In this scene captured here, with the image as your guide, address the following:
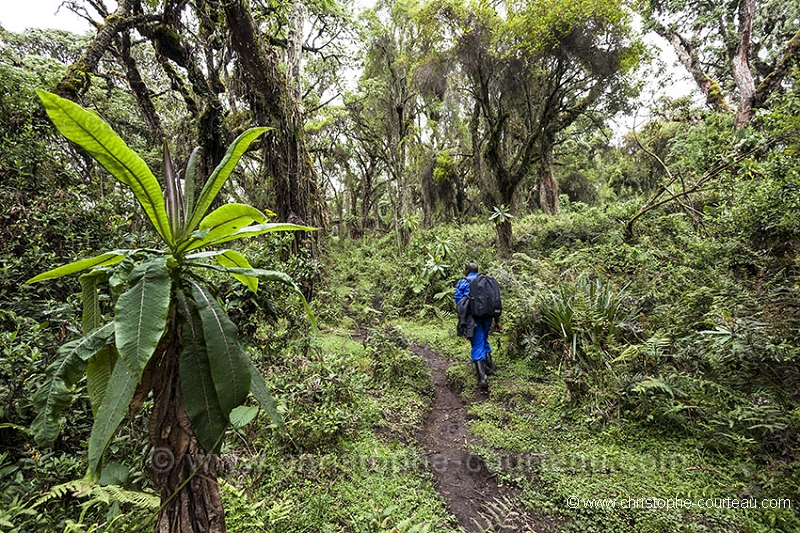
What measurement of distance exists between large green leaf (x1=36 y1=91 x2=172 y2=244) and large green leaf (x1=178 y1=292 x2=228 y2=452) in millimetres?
415

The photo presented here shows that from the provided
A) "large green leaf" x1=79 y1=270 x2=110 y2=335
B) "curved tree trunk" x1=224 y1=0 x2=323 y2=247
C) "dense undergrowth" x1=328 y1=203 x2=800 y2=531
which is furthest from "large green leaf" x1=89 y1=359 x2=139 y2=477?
"curved tree trunk" x1=224 y1=0 x2=323 y2=247

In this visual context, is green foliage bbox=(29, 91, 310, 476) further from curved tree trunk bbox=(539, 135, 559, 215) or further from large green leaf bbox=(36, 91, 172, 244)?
curved tree trunk bbox=(539, 135, 559, 215)

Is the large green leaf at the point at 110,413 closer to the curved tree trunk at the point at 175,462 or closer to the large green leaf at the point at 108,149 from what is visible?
the curved tree trunk at the point at 175,462

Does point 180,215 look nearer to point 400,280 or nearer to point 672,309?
point 672,309

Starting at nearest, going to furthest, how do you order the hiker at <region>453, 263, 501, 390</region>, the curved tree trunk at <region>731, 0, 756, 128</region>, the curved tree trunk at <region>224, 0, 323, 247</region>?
the hiker at <region>453, 263, 501, 390</region>
the curved tree trunk at <region>224, 0, 323, 247</region>
the curved tree trunk at <region>731, 0, 756, 128</region>

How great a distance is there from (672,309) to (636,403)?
165cm

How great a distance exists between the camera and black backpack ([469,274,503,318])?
15.3 feet

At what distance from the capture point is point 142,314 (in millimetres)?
1165

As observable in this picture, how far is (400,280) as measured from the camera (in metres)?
10.2

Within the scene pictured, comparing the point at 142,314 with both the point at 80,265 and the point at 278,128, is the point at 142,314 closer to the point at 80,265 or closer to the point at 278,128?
the point at 80,265

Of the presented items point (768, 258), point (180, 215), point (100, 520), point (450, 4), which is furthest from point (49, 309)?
point (450, 4)

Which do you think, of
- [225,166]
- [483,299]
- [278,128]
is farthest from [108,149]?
[278,128]

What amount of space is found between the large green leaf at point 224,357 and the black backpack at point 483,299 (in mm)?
3737

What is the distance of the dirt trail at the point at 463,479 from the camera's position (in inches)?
97.3
